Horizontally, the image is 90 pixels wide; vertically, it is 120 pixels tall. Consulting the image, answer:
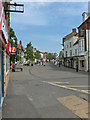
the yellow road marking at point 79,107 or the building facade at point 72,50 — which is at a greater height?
the building facade at point 72,50

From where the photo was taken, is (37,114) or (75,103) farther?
(75,103)

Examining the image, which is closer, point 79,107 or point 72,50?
point 79,107

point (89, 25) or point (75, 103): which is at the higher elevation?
point (89, 25)

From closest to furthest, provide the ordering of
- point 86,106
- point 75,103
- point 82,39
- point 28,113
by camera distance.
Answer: point 28,113 → point 86,106 → point 75,103 → point 82,39

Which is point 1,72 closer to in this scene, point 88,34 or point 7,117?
point 7,117

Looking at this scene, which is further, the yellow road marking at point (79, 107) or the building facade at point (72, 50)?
the building facade at point (72, 50)

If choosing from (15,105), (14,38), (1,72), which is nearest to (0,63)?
(1,72)

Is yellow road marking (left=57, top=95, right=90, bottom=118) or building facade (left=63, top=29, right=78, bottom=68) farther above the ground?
building facade (left=63, top=29, right=78, bottom=68)

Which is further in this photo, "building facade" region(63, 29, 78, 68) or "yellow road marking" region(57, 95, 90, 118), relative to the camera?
"building facade" region(63, 29, 78, 68)

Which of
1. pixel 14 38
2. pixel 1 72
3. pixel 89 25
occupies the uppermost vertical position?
pixel 89 25

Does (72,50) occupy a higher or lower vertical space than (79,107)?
higher

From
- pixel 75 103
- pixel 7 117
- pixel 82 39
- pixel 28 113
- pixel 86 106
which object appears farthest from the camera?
pixel 82 39

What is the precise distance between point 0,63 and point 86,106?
4638mm

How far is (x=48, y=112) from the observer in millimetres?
4598
